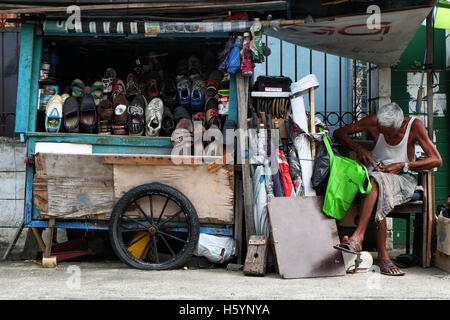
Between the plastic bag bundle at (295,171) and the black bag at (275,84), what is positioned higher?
the black bag at (275,84)

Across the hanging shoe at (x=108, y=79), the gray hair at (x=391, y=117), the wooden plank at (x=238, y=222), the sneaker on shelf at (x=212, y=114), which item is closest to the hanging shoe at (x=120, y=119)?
the hanging shoe at (x=108, y=79)

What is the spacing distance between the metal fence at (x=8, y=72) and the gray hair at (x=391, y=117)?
437cm

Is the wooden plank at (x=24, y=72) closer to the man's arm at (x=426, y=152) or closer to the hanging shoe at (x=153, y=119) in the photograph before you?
the hanging shoe at (x=153, y=119)

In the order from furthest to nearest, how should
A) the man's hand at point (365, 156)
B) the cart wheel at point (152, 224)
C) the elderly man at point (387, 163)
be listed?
the man's hand at point (365, 156)
the cart wheel at point (152, 224)
the elderly man at point (387, 163)

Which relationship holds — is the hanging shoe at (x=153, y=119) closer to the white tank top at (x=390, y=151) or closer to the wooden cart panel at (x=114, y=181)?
the wooden cart panel at (x=114, y=181)

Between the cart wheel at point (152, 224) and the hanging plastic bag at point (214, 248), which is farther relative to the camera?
the hanging plastic bag at point (214, 248)

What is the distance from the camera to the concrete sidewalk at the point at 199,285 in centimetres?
388

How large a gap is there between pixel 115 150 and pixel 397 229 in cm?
350

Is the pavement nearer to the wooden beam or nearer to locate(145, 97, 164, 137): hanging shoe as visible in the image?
locate(145, 97, 164, 137): hanging shoe

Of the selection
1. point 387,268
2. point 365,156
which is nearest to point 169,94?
point 365,156

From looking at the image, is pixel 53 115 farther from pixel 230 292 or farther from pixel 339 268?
pixel 339 268

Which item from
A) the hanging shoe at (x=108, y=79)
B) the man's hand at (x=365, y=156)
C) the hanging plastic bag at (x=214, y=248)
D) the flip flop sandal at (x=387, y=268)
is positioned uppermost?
the hanging shoe at (x=108, y=79)

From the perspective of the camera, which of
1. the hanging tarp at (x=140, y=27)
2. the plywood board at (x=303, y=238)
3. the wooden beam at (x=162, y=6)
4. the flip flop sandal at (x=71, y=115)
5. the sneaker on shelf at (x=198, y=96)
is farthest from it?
the sneaker on shelf at (x=198, y=96)

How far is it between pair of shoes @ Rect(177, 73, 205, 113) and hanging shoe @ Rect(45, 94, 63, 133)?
1259mm
